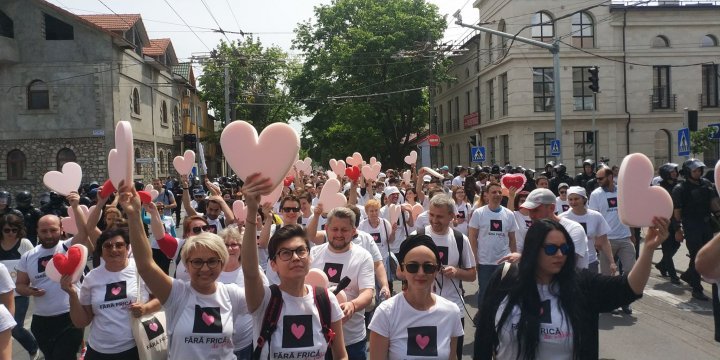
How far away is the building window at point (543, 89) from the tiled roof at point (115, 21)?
23.0 meters

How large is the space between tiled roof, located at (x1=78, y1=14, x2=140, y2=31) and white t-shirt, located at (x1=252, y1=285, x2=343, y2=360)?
34609mm

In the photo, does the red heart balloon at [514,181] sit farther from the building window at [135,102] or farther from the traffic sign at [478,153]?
the building window at [135,102]

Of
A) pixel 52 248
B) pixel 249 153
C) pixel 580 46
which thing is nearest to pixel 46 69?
pixel 580 46

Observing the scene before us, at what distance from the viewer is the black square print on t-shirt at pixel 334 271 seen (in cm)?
458

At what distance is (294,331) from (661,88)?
3574 cm

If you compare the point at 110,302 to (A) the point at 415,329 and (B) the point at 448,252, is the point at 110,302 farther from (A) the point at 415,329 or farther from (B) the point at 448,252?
(B) the point at 448,252

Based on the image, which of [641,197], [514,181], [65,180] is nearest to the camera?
[641,197]

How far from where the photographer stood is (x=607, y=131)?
33.7m

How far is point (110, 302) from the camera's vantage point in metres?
4.22

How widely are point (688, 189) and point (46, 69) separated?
31.3m

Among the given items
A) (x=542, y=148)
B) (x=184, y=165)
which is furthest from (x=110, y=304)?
(x=542, y=148)

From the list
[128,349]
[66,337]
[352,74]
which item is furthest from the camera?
[352,74]

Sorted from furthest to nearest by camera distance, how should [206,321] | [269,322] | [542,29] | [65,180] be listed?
[542,29] < [65,180] < [206,321] < [269,322]

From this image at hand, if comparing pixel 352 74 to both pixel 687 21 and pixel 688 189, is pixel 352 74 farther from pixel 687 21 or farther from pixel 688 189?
pixel 688 189
